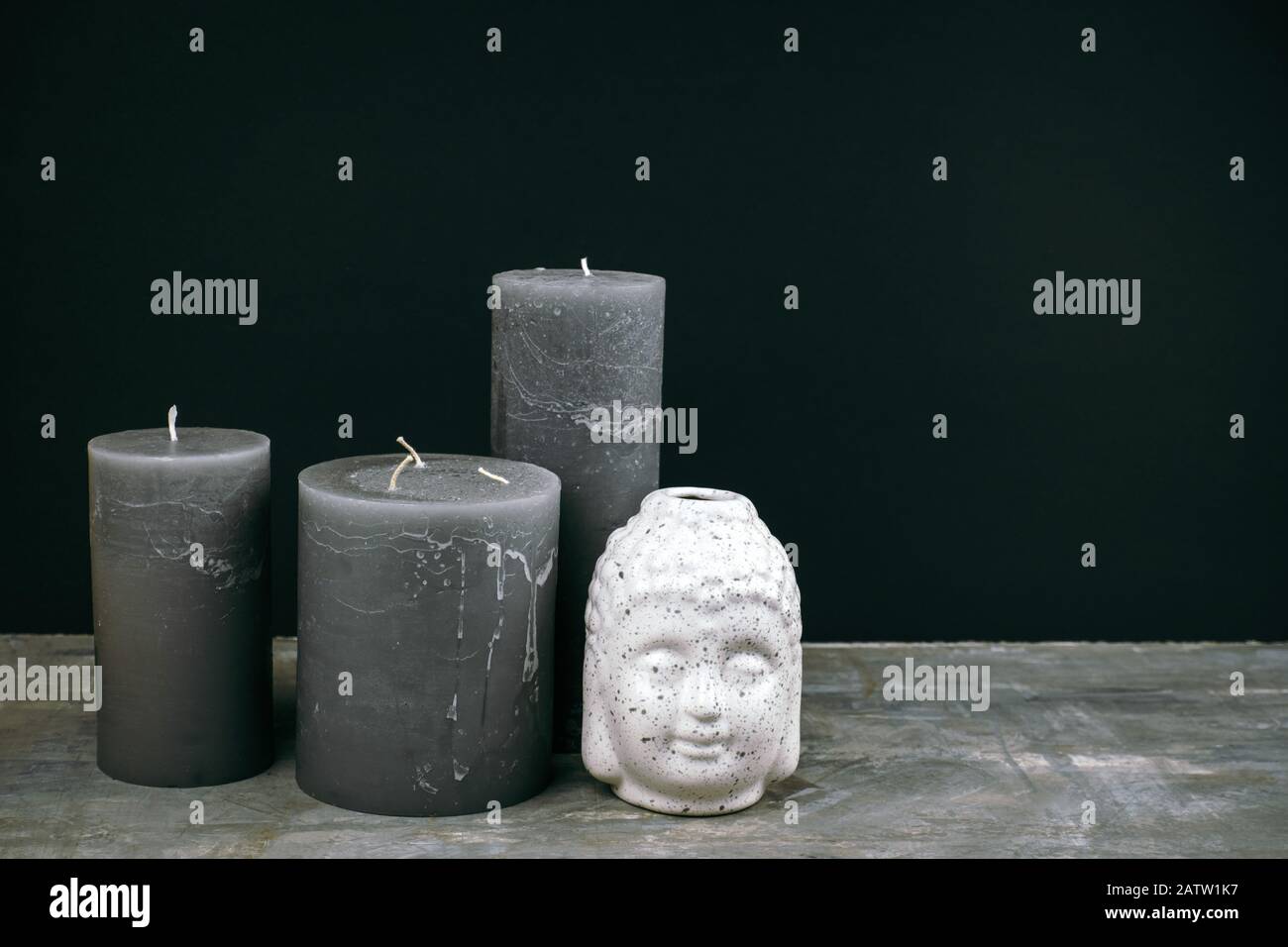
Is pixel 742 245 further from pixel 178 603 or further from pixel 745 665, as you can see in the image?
pixel 178 603

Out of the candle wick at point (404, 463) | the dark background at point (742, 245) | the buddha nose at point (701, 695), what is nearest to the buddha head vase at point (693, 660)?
the buddha nose at point (701, 695)

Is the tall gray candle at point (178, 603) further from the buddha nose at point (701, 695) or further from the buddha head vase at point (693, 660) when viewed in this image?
the buddha nose at point (701, 695)

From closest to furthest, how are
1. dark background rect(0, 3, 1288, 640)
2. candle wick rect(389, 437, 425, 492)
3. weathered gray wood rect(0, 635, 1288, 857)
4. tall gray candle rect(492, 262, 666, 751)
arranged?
weathered gray wood rect(0, 635, 1288, 857) < candle wick rect(389, 437, 425, 492) < tall gray candle rect(492, 262, 666, 751) < dark background rect(0, 3, 1288, 640)

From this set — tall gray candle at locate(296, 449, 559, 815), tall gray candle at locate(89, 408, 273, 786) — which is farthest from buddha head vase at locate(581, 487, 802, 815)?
tall gray candle at locate(89, 408, 273, 786)

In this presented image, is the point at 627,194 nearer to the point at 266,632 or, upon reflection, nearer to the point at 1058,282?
the point at 1058,282

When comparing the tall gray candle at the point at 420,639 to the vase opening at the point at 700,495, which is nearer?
the tall gray candle at the point at 420,639

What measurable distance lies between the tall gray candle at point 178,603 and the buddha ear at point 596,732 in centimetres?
55

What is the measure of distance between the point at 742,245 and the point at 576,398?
76 centimetres

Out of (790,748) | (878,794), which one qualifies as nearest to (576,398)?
(790,748)

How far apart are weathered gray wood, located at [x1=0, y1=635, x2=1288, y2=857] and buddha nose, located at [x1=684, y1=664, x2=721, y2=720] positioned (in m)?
0.19

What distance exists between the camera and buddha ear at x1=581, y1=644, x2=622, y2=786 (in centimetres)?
259

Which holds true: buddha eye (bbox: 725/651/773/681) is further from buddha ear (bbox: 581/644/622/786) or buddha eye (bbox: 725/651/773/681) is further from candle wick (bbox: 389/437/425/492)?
candle wick (bbox: 389/437/425/492)

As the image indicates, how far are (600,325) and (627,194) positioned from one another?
0.67 m

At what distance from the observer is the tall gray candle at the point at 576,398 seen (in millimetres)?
2771
